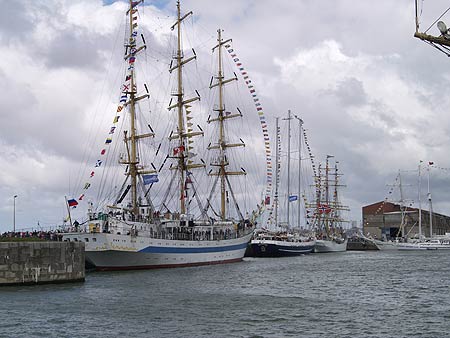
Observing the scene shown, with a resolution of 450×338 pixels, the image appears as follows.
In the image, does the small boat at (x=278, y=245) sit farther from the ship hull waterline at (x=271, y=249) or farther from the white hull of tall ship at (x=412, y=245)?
the white hull of tall ship at (x=412, y=245)

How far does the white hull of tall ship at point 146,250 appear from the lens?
76.9 meters

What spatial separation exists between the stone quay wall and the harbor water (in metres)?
1.11

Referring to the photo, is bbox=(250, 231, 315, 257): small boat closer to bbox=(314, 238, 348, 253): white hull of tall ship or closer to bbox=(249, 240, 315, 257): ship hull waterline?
bbox=(249, 240, 315, 257): ship hull waterline

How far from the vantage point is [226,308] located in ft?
151

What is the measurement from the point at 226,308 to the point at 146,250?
3724cm

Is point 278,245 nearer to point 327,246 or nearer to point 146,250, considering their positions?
point 327,246

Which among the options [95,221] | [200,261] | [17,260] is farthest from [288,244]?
[17,260]

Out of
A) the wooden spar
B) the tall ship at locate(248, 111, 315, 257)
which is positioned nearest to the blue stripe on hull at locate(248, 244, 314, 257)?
the tall ship at locate(248, 111, 315, 257)

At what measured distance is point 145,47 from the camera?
9281cm

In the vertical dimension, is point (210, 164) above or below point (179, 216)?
above

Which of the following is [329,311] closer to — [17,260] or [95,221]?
[17,260]

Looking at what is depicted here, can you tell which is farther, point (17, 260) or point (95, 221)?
point (95, 221)

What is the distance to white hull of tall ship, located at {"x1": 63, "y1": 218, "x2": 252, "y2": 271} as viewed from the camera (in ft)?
252

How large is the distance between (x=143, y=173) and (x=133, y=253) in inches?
646
